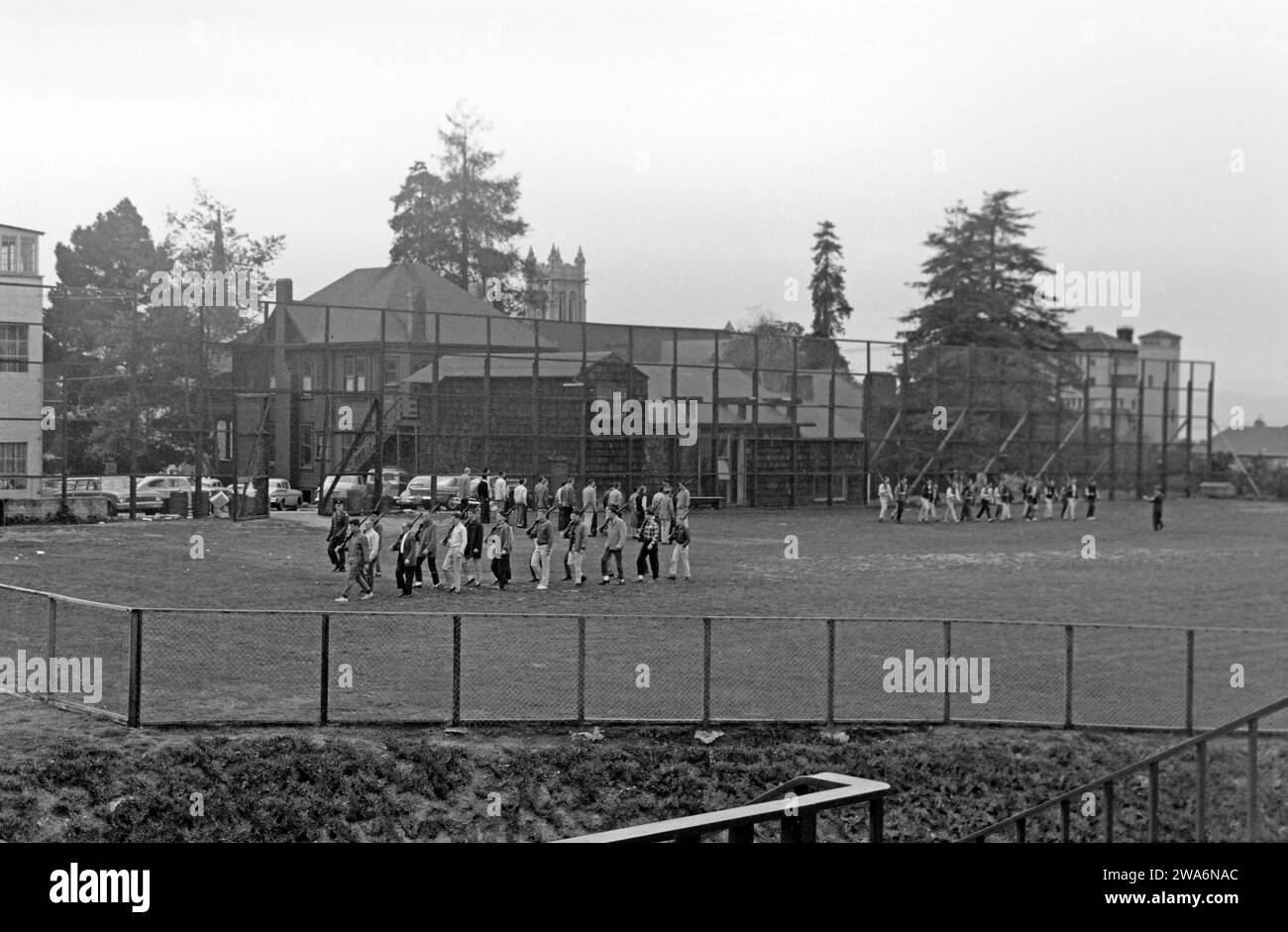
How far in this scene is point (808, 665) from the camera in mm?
16797

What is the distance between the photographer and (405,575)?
22484 mm

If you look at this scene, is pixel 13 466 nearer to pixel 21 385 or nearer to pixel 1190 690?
pixel 21 385

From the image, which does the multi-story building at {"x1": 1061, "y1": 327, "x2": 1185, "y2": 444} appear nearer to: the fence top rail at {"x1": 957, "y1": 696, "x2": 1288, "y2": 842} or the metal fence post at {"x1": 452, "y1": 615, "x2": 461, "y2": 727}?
the metal fence post at {"x1": 452, "y1": 615, "x2": 461, "y2": 727}

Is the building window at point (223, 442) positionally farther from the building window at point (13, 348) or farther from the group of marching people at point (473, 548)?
the group of marching people at point (473, 548)

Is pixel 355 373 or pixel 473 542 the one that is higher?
pixel 355 373

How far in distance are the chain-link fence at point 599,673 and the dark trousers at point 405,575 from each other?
4.24 meters

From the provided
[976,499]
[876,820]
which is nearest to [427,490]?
[976,499]

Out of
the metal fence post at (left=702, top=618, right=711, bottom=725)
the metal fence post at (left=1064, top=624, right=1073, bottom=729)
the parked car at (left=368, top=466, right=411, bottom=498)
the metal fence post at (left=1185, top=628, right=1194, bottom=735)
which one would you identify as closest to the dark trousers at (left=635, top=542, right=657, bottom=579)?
the metal fence post at (left=702, top=618, right=711, bottom=725)

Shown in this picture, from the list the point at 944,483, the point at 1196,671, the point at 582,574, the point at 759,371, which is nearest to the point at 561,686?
the point at 1196,671

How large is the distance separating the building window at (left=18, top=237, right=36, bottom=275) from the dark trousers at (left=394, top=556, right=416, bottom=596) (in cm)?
2861

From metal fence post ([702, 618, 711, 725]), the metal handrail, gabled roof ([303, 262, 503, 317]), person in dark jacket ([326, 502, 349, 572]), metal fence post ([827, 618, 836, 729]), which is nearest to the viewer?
the metal handrail

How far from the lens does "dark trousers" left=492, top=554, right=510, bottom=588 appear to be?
77.6 feet

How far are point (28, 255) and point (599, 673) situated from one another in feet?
119

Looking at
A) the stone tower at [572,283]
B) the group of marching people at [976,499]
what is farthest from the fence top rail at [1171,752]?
the stone tower at [572,283]
